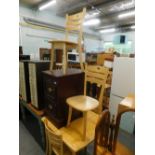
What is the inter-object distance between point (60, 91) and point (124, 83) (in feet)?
4.87

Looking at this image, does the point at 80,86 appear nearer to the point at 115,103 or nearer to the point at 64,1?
the point at 115,103

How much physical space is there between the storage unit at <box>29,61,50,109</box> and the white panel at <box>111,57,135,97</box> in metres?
1.40

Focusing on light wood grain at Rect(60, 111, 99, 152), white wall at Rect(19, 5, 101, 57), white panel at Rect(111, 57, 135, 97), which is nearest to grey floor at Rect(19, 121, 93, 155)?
light wood grain at Rect(60, 111, 99, 152)

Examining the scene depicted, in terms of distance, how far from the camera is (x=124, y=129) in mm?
2561

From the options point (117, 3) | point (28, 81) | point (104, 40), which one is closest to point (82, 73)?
point (28, 81)

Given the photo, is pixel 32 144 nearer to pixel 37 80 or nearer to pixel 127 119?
pixel 37 80

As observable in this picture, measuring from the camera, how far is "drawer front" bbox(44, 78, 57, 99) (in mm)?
1520

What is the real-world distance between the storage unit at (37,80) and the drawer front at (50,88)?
9.9 inches

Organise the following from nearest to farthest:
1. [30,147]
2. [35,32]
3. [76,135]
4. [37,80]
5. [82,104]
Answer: [82,104] → [76,135] → [37,80] → [30,147] → [35,32]

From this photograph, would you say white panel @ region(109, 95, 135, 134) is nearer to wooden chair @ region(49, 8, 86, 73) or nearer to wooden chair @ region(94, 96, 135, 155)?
wooden chair @ region(49, 8, 86, 73)

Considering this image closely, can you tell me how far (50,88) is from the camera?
5.27 feet

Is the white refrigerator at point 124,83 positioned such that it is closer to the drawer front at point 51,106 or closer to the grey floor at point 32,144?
the grey floor at point 32,144

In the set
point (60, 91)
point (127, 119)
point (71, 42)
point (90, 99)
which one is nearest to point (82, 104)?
point (90, 99)

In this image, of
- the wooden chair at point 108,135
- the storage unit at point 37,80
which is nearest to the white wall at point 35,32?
the storage unit at point 37,80
